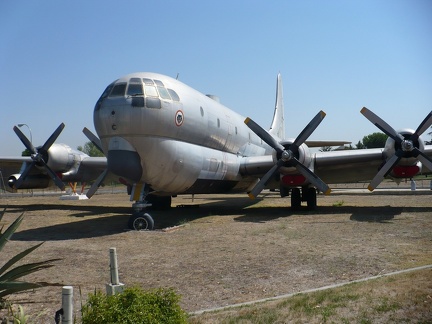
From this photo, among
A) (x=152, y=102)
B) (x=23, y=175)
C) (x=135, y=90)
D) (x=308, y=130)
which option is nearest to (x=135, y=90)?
(x=135, y=90)

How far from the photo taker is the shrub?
4.13m

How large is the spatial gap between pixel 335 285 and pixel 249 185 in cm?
1512

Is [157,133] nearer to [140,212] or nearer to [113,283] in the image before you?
[140,212]

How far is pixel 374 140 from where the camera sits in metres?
113

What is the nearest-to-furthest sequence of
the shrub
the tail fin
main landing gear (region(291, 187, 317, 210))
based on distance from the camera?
the shrub
main landing gear (region(291, 187, 317, 210))
the tail fin

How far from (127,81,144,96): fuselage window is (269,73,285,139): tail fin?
19596 millimetres

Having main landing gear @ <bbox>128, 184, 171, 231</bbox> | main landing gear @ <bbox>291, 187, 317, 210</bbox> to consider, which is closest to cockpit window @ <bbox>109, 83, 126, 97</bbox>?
main landing gear @ <bbox>128, 184, 171, 231</bbox>

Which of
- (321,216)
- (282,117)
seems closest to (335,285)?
(321,216)

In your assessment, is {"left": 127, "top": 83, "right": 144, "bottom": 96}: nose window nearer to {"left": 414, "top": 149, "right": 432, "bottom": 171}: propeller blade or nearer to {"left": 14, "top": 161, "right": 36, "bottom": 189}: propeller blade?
{"left": 414, "top": 149, "right": 432, "bottom": 171}: propeller blade

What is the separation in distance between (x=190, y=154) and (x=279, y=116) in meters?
20.4

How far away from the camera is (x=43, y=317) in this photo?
17.7 ft

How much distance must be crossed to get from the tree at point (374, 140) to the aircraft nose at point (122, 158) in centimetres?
10637

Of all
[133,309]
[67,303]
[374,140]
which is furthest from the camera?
[374,140]

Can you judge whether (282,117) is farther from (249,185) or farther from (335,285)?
(335,285)
